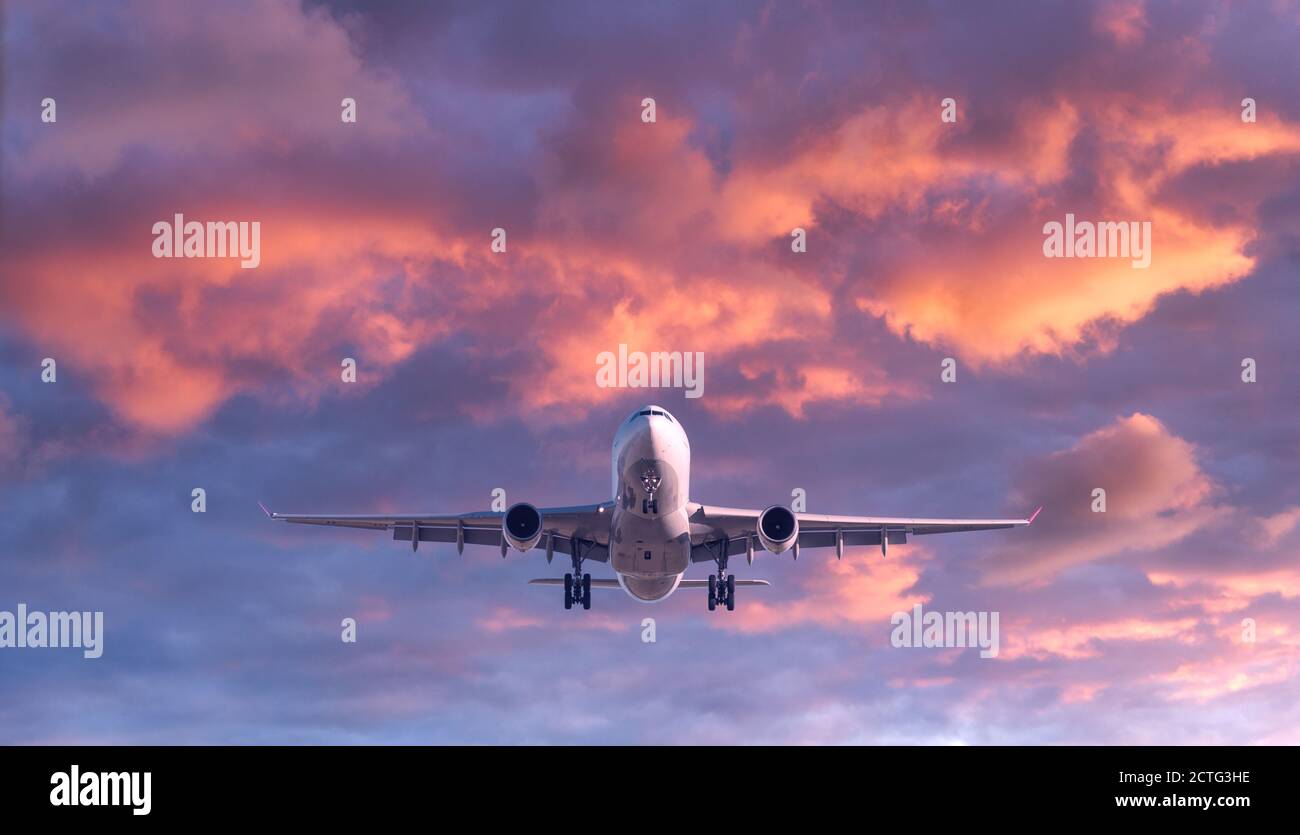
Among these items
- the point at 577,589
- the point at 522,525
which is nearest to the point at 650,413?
the point at 522,525

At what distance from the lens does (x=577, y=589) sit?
58188 mm

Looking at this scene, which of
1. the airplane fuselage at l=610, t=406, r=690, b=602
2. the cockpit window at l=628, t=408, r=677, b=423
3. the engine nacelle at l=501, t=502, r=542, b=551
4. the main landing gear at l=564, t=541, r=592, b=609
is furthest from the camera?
the main landing gear at l=564, t=541, r=592, b=609

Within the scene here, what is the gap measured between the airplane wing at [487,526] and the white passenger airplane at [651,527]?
43 mm

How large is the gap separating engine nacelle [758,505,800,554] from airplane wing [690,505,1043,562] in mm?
407

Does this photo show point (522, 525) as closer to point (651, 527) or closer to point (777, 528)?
point (651, 527)

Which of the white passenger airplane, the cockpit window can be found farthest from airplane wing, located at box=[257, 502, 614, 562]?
the cockpit window

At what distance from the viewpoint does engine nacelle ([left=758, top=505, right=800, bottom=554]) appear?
53.1 meters

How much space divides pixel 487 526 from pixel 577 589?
480cm

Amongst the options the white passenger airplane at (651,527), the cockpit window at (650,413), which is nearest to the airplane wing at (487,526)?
the white passenger airplane at (651,527)

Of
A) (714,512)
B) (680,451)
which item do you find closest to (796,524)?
(714,512)

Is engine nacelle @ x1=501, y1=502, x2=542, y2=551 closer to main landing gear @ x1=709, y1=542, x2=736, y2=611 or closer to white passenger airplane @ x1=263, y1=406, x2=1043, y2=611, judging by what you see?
white passenger airplane @ x1=263, y1=406, x2=1043, y2=611
